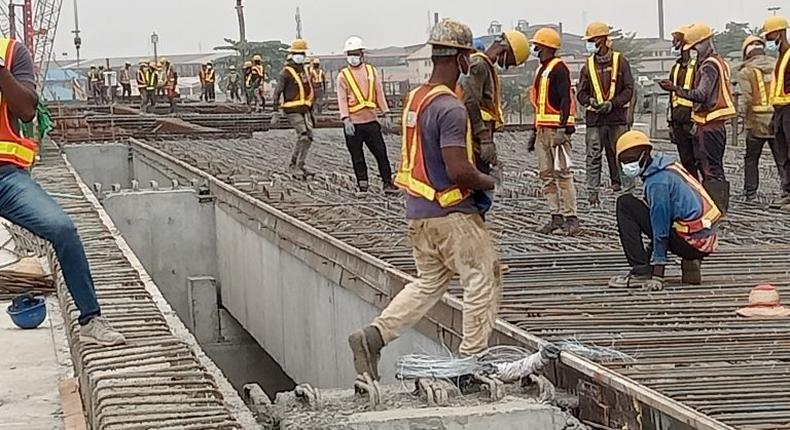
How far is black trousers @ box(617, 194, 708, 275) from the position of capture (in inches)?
305

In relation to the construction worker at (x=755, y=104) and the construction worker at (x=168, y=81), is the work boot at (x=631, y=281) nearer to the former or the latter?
→ the construction worker at (x=755, y=104)

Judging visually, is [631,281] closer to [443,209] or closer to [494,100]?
[494,100]

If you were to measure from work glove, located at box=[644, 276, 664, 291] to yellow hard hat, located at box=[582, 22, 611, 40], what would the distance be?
459cm

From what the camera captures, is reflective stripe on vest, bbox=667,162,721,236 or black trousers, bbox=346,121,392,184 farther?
black trousers, bbox=346,121,392,184

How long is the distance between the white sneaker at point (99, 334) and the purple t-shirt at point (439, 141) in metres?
1.60

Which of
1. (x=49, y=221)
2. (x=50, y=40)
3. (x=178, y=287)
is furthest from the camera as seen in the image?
(x=50, y=40)

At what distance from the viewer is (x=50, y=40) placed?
7750 centimetres

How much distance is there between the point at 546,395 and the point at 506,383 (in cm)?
32

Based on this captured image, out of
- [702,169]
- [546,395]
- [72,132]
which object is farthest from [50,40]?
[546,395]

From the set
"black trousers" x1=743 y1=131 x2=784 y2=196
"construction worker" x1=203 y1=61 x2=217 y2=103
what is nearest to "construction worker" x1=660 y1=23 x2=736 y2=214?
"black trousers" x1=743 y1=131 x2=784 y2=196

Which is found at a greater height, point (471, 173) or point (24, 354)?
point (471, 173)

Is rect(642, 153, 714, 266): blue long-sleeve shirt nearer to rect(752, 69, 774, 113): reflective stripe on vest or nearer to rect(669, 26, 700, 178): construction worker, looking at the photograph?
rect(669, 26, 700, 178): construction worker

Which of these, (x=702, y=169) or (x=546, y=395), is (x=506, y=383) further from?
(x=702, y=169)

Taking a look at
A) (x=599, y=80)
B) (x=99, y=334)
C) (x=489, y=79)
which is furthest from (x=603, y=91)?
(x=99, y=334)
